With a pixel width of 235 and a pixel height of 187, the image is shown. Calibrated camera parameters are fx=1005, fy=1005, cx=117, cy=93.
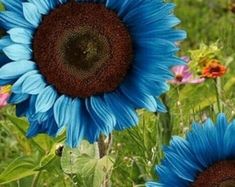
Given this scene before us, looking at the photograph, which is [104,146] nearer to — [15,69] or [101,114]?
[101,114]

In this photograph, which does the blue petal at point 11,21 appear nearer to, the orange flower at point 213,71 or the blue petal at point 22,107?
the blue petal at point 22,107

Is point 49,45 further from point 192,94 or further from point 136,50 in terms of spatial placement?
point 192,94

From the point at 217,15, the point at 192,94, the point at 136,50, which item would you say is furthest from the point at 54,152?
the point at 217,15

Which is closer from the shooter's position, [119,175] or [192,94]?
[119,175]

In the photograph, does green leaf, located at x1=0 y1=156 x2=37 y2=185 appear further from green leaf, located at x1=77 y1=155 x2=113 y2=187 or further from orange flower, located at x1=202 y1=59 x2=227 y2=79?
orange flower, located at x1=202 y1=59 x2=227 y2=79

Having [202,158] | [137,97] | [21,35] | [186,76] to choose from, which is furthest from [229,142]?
[186,76]

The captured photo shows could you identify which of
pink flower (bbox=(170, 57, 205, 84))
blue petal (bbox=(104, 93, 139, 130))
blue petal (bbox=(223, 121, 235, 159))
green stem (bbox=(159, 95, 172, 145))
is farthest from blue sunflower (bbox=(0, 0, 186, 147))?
pink flower (bbox=(170, 57, 205, 84))

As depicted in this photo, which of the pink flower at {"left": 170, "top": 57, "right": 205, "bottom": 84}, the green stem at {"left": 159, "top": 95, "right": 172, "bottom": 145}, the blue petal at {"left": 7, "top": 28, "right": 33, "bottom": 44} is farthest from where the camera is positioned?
the pink flower at {"left": 170, "top": 57, "right": 205, "bottom": 84}
